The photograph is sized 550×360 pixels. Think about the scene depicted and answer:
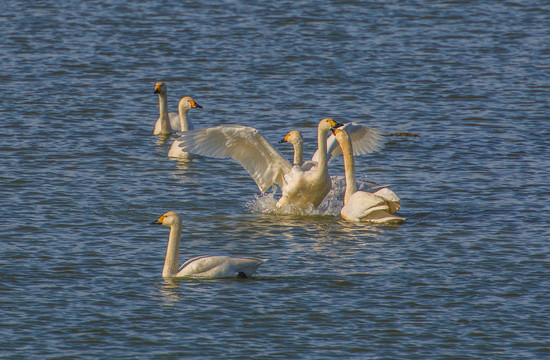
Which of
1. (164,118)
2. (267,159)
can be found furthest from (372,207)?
(164,118)

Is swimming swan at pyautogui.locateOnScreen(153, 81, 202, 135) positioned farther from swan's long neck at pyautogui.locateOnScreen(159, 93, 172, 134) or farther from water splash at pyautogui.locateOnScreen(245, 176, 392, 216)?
water splash at pyautogui.locateOnScreen(245, 176, 392, 216)

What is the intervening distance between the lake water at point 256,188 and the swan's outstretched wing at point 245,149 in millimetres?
482

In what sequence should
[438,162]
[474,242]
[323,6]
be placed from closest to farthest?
[474,242] < [438,162] < [323,6]

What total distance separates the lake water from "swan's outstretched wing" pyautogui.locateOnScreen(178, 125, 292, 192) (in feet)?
1.58

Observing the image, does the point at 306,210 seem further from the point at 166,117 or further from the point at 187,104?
the point at 166,117

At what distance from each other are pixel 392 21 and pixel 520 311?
20871mm

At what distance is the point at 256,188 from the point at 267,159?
0.89 m

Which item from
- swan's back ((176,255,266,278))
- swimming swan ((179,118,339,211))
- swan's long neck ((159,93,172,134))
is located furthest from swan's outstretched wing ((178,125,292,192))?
swan's long neck ((159,93,172,134))

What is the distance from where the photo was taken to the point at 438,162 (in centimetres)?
1906

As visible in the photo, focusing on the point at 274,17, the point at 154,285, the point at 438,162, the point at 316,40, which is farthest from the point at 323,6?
the point at 154,285

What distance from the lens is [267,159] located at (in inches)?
670

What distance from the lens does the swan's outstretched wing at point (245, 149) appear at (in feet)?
54.5

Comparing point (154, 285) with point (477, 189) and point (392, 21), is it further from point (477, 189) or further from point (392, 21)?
point (392, 21)

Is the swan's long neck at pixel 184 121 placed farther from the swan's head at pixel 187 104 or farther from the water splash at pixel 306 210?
the water splash at pixel 306 210
